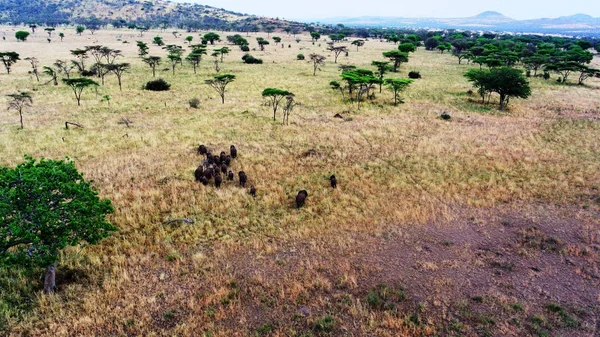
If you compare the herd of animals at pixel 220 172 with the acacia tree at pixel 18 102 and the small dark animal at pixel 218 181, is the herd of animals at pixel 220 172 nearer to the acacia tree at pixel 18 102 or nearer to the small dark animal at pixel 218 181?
the small dark animal at pixel 218 181

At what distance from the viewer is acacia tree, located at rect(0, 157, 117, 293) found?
895cm

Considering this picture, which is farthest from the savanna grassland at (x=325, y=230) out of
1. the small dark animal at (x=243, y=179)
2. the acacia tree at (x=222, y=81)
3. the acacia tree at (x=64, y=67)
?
the acacia tree at (x=64, y=67)

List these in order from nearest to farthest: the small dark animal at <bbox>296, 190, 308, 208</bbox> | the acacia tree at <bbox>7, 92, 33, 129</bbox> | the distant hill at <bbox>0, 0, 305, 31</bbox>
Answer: the small dark animal at <bbox>296, 190, 308, 208</bbox>, the acacia tree at <bbox>7, 92, 33, 129</bbox>, the distant hill at <bbox>0, 0, 305, 31</bbox>

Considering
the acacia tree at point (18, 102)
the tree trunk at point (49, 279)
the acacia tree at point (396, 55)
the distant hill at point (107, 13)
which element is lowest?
the tree trunk at point (49, 279)

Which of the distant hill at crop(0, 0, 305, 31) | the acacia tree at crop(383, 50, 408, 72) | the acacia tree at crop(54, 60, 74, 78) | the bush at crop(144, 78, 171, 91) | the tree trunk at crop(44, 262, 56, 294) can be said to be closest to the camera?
the tree trunk at crop(44, 262, 56, 294)

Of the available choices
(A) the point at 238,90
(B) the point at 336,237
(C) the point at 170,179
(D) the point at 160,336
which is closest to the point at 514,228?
(B) the point at 336,237

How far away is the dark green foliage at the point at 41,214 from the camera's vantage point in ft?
29.3

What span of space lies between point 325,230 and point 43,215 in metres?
9.60

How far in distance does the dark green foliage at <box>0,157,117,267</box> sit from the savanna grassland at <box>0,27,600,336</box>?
5.80 feet

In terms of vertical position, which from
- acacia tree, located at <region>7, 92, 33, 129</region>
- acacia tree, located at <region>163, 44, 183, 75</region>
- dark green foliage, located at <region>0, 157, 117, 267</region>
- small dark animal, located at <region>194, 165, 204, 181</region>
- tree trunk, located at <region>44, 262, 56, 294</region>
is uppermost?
acacia tree, located at <region>163, 44, 183, 75</region>

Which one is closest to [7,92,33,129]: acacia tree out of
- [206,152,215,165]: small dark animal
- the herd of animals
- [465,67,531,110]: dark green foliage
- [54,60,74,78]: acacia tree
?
[54,60,74,78]: acacia tree

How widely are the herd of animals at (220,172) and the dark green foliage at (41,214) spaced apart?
25.7 ft

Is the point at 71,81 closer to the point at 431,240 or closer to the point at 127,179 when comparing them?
the point at 127,179

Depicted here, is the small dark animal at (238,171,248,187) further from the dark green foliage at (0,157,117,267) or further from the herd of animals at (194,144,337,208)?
the dark green foliage at (0,157,117,267)
